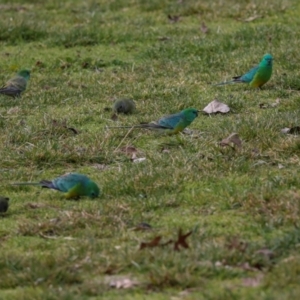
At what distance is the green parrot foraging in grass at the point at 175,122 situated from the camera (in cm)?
750

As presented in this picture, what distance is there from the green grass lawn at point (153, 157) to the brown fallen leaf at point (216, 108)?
0.09 m

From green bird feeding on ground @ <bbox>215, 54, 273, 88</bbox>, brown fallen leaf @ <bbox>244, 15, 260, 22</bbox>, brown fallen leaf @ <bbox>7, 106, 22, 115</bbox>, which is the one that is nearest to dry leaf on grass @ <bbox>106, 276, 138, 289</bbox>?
brown fallen leaf @ <bbox>7, 106, 22, 115</bbox>

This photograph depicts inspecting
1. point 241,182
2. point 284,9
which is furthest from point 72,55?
→ point 241,182

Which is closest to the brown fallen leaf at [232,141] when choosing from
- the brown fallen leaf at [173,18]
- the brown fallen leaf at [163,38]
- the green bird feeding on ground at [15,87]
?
the green bird feeding on ground at [15,87]

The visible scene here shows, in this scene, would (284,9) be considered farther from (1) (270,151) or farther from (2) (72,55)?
(1) (270,151)

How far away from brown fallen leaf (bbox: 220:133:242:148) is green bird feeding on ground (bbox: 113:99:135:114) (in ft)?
4.57

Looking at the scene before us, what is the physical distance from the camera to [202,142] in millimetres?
7188

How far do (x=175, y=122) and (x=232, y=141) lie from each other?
653 mm

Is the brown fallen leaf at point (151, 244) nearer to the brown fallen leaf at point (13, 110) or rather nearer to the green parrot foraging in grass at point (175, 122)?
the green parrot foraging in grass at point (175, 122)

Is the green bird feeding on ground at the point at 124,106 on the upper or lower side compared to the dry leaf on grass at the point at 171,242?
lower

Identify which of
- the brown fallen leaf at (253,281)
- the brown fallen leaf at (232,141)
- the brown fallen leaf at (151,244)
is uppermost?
the brown fallen leaf at (253,281)

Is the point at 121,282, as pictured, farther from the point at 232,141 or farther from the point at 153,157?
the point at 232,141

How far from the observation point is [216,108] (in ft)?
27.2

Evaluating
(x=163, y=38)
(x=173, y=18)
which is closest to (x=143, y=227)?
(x=163, y=38)
